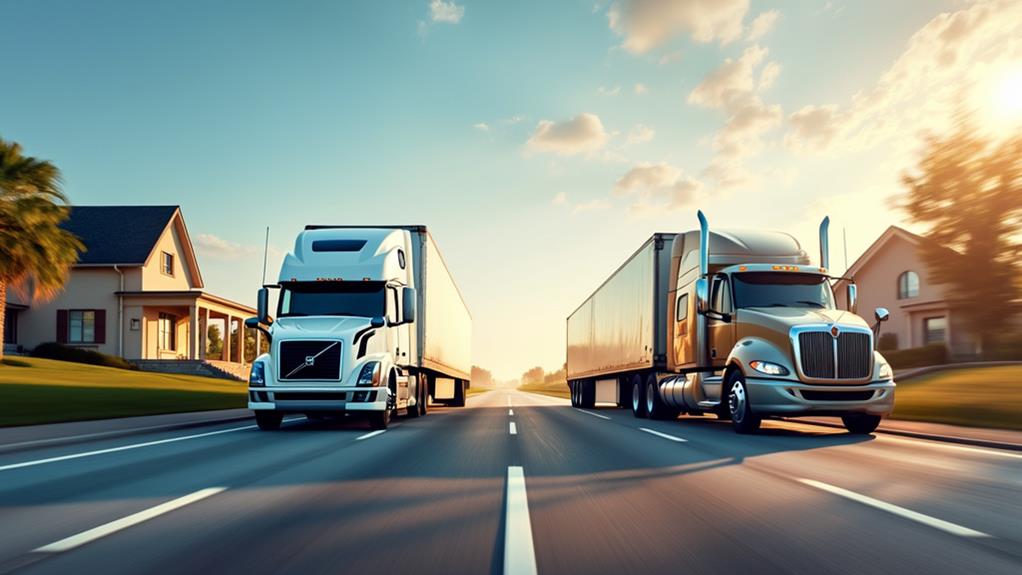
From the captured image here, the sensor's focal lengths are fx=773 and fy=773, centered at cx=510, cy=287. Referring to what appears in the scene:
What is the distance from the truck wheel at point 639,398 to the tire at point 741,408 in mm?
5722

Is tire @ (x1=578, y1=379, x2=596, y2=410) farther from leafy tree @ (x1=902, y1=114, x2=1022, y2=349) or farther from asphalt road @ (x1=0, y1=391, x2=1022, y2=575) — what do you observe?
asphalt road @ (x1=0, y1=391, x2=1022, y2=575)

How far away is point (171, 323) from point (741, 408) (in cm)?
3991

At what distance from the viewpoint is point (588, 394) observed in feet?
97.4

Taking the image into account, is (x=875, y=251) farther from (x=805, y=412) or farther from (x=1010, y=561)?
(x=1010, y=561)

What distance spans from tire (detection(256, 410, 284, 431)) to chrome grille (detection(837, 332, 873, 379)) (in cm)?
1002

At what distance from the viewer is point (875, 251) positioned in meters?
42.4

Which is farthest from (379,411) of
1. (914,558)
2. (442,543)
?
(914,558)

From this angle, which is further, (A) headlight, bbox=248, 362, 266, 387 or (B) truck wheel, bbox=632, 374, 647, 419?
(B) truck wheel, bbox=632, 374, 647, 419

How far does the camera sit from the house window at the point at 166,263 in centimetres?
4400

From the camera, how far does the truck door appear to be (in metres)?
14.6

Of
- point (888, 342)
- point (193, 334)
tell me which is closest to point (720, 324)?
point (888, 342)

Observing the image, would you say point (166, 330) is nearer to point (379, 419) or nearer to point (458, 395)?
point (458, 395)

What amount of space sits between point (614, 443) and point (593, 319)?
16.9 metres

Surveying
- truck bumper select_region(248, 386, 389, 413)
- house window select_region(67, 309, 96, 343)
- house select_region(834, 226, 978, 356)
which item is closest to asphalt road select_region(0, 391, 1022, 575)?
truck bumper select_region(248, 386, 389, 413)
